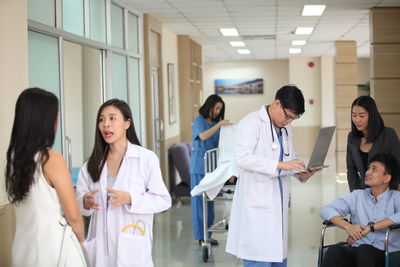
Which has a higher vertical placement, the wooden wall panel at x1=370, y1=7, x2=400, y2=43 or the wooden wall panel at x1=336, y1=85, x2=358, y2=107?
the wooden wall panel at x1=370, y1=7, x2=400, y2=43

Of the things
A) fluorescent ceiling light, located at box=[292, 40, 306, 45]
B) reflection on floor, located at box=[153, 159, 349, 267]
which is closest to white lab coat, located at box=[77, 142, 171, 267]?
reflection on floor, located at box=[153, 159, 349, 267]

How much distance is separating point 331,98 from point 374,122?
12.9 meters

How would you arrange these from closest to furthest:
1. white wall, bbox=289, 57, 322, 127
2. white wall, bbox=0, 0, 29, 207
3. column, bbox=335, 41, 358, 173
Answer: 1. white wall, bbox=0, 0, 29, 207
2. column, bbox=335, 41, 358, 173
3. white wall, bbox=289, 57, 322, 127

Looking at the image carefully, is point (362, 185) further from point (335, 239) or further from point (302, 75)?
point (302, 75)

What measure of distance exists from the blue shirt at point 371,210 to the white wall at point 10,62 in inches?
86.1

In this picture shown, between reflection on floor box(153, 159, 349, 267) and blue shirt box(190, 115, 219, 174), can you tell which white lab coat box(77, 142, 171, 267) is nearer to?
reflection on floor box(153, 159, 349, 267)

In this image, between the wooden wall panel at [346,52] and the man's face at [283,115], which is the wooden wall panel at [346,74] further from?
the man's face at [283,115]

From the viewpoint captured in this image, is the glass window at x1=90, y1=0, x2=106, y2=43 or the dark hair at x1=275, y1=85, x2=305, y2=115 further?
the glass window at x1=90, y1=0, x2=106, y2=43

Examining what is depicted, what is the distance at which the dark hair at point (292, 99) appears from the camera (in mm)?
3379

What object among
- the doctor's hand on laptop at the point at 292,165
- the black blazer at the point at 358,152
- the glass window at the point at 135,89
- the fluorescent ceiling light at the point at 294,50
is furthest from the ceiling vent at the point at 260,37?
the doctor's hand on laptop at the point at 292,165

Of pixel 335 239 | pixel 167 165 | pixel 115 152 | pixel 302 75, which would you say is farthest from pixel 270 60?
pixel 115 152

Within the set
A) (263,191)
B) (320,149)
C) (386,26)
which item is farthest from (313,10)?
(263,191)

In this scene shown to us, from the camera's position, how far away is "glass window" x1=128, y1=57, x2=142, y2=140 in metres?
7.59

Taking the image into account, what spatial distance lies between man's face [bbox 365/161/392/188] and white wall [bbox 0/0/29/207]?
2.36m
